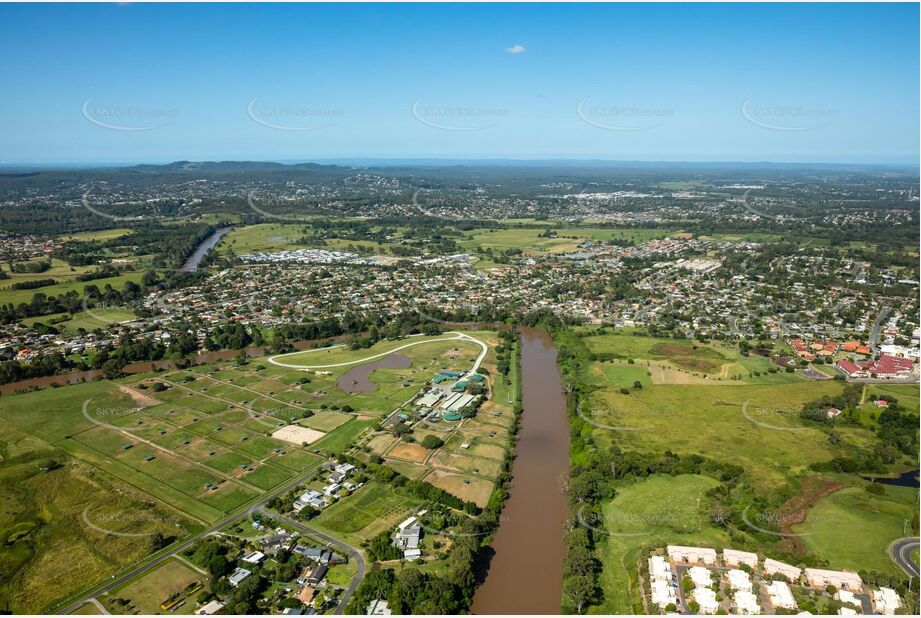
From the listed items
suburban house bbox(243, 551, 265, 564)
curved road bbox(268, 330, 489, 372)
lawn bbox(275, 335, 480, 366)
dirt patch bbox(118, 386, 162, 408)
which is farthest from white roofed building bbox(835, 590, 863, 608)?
dirt patch bbox(118, 386, 162, 408)

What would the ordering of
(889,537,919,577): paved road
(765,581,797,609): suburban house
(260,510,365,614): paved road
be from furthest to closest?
(889,537,919,577): paved road < (260,510,365,614): paved road < (765,581,797,609): suburban house

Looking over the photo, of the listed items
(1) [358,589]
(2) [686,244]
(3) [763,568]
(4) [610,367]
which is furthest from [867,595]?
(2) [686,244]

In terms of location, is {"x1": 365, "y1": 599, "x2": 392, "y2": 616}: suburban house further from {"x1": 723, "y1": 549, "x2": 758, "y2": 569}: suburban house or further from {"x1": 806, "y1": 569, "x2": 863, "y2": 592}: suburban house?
{"x1": 806, "y1": 569, "x2": 863, "y2": 592}: suburban house

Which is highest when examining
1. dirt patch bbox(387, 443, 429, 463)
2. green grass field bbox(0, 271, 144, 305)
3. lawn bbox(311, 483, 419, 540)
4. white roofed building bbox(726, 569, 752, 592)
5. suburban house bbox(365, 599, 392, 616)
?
green grass field bbox(0, 271, 144, 305)

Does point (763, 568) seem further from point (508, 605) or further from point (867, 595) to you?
point (508, 605)

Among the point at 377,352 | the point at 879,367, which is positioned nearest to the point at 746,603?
the point at 879,367

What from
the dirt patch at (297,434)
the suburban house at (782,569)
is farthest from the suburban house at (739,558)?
the dirt patch at (297,434)
